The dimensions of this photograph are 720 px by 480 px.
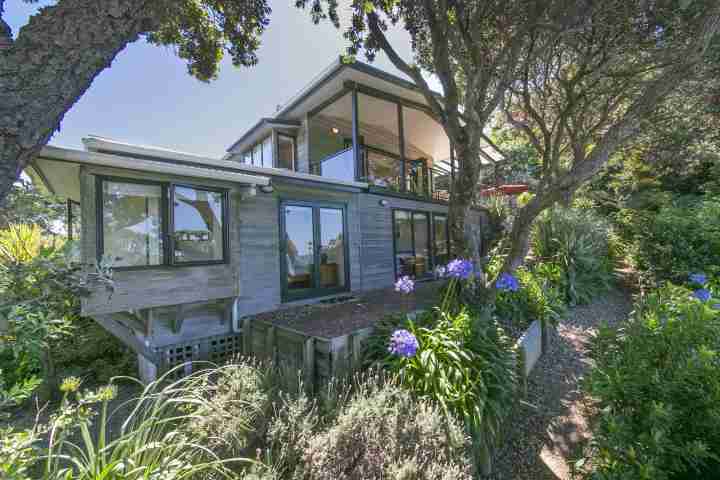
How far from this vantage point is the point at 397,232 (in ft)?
28.5

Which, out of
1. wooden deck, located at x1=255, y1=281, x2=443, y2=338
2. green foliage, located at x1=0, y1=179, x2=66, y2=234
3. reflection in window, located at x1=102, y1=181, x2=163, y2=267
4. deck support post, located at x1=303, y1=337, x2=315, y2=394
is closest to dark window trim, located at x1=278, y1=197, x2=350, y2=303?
wooden deck, located at x1=255, y1=281, x2=443, y2=338

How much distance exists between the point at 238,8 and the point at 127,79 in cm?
439

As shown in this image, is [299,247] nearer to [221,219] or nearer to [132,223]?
[221,219]

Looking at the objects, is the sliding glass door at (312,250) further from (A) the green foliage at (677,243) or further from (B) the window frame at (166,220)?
(A) the green foliage at (677,243)

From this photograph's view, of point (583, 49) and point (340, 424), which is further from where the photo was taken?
point (583, 49)

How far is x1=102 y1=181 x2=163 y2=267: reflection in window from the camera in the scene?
160 inches

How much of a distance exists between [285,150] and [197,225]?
650cm

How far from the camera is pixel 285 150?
10.5 metres

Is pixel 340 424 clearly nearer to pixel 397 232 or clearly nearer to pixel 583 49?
pixel 397 232

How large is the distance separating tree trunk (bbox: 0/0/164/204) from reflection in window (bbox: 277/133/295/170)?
8.30 metres

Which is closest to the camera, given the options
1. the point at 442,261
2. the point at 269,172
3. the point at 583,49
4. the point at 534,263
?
the point at 269,172

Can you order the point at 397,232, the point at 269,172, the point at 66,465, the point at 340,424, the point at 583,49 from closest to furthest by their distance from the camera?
the point at 340,424, the point at 66,465, the point at 269,172, the point at 583,49, the point at 397,232

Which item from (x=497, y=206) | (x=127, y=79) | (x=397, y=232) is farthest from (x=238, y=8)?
(x=497, y=206)

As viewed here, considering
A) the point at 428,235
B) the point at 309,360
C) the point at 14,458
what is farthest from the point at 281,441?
the point at 428,235
